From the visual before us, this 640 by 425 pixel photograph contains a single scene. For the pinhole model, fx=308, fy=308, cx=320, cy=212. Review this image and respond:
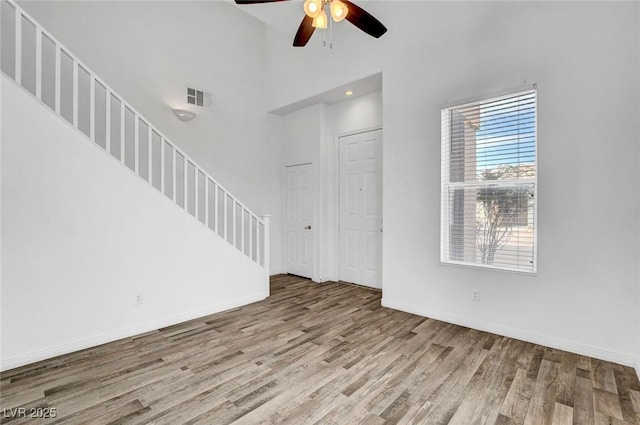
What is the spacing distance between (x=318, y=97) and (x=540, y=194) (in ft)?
10.4

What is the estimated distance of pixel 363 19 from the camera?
2699 millimetres

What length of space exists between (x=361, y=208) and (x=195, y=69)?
10.5ft

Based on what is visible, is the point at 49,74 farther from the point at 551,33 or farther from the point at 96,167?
the point at 551,33

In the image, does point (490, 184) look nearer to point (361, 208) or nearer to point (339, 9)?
point (361, 208)

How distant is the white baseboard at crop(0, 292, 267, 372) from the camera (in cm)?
237

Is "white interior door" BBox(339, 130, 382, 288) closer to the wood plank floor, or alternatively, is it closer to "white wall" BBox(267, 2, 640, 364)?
"white wall" BBox(267, 2, 640, 364)

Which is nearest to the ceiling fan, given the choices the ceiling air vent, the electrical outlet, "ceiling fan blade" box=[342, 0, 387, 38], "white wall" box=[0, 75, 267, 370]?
"ceiling fan blade" box=[342, 0, 387, 38]

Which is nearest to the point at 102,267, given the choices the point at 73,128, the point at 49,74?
the point at 73,128

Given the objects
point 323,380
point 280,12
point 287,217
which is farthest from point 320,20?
point 287,217

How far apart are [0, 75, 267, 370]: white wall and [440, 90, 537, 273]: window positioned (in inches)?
111

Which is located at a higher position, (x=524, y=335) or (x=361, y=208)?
(x=361, y=208)

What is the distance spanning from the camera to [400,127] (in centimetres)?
361

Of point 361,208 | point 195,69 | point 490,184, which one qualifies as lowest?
point 361,208

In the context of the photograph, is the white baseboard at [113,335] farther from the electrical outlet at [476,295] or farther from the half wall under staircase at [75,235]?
the electrical outlet at [476,295]
